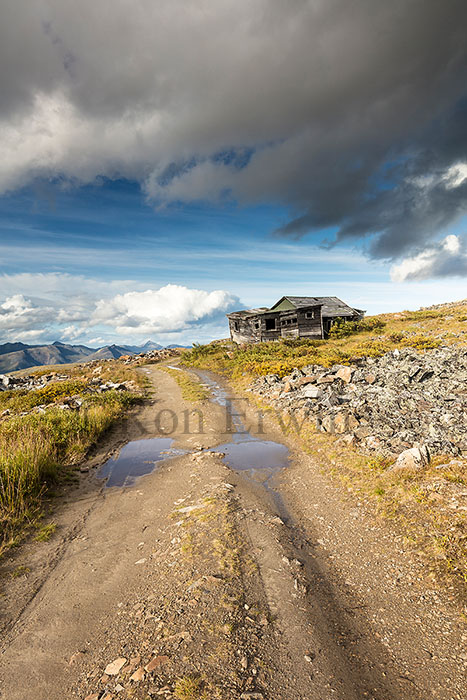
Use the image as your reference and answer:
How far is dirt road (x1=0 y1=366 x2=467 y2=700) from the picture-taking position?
3.61 m

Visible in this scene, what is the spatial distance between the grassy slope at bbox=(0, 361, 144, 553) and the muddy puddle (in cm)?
544

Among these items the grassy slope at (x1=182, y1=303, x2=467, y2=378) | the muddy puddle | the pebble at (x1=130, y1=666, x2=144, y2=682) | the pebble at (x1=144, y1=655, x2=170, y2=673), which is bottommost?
the muddy puddle

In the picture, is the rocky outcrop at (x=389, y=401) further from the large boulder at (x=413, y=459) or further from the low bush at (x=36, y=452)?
Answer: the low bush at (x=36, y=452)

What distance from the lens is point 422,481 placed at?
7.45 metres

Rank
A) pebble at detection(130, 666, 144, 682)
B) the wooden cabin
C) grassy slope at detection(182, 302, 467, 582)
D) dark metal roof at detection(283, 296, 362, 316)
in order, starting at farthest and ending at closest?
dark metal roof at detection(283, 296, 362, 316) → the wooden cabin → grassy slope at detection(182, 302, 467, 582) → pebble at detection(130, 666, 144, 682)

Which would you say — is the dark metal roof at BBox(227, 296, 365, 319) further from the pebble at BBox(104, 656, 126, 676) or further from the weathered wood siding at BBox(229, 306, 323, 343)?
the pebble at BBox(104, 656, 126, 676)

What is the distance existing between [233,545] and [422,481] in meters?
4.85

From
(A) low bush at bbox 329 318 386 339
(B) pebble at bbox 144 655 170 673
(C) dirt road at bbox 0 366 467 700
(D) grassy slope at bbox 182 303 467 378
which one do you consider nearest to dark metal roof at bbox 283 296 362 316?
(A) low bush at bbox 329 318 386 339

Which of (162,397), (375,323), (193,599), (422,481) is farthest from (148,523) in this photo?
(375,323)

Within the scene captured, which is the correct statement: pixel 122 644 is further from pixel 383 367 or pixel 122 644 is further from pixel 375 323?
pixel 375 323

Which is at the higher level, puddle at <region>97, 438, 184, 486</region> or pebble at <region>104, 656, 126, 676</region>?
pebble at <region>104, 656, 126, 676</region>

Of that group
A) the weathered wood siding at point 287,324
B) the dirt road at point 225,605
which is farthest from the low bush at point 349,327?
the dirt road at point 225,605

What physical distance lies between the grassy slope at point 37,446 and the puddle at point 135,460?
132 cm

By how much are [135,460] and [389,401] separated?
1051 cm
